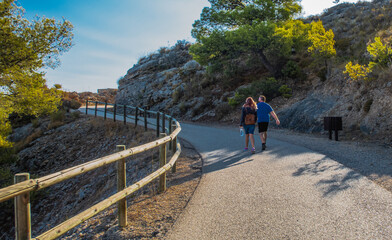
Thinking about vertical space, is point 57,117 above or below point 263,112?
below

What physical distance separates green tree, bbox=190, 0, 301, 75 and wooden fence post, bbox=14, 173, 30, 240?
20033 millimetres

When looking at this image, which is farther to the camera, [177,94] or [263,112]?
[177,94]

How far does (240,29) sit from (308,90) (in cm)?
708

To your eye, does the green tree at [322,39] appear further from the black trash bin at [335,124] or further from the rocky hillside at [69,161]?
the rocky hillside at [69,161]

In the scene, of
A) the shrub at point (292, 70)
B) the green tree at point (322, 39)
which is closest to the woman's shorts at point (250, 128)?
the green tree at point (322, 39)

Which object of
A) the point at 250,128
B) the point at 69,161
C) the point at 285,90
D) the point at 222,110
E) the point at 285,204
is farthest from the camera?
the point at 222,110

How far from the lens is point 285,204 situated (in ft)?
14.1

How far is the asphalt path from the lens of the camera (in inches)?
134

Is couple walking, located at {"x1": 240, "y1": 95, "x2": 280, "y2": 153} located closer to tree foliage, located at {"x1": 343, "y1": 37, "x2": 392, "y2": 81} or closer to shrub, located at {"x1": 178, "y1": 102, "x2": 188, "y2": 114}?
tree foliage, located at {"x1": 343, "y1": 37, "x2": 392, "y2": 81}

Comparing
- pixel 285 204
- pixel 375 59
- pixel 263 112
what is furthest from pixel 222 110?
pixel 285 204

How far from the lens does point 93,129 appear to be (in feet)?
61.8

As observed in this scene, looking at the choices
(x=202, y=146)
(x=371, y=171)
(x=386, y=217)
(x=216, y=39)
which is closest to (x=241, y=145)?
(x=202, y=146)

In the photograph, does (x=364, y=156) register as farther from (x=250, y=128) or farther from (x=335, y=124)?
(x=335, y=124)

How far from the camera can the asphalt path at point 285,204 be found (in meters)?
3.42
